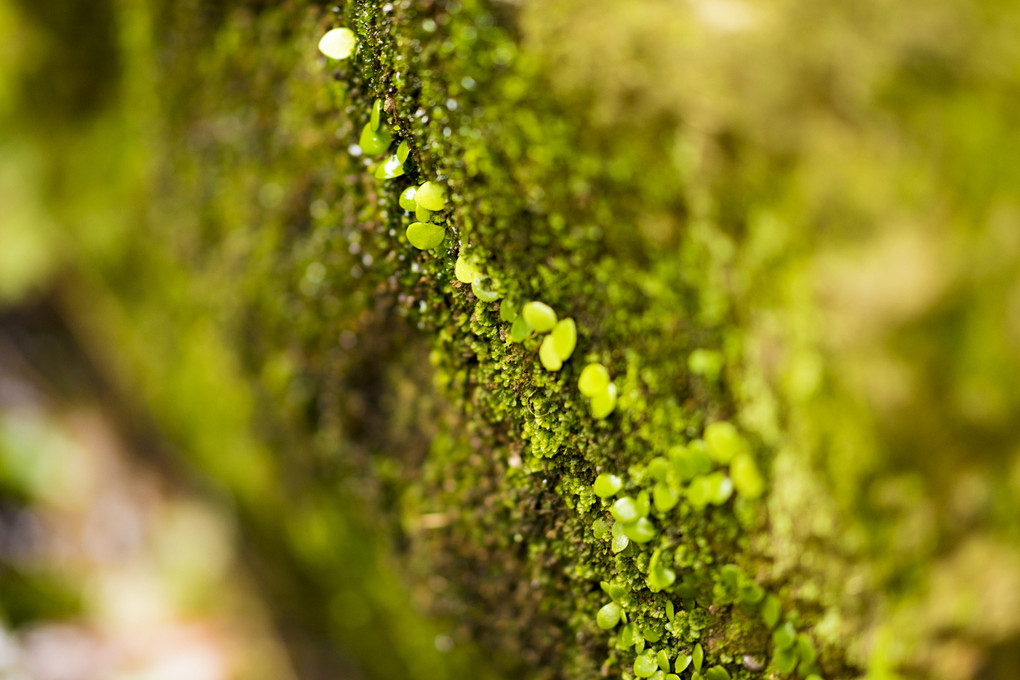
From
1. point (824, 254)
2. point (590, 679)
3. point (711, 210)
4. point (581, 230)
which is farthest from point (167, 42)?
point (824, 254)

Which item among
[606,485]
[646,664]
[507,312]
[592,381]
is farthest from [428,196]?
[646,664]

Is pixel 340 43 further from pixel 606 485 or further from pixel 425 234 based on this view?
pixel 606 485

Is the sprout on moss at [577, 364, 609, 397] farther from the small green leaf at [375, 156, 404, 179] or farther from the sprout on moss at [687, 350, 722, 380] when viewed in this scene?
the small green leaf at [375, 156, 404, 179]

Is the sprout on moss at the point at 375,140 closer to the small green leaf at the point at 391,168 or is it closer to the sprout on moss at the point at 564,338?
the small green leaf at the point at 391,168

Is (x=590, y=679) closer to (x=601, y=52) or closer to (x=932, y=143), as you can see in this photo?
(x=601, y=52)

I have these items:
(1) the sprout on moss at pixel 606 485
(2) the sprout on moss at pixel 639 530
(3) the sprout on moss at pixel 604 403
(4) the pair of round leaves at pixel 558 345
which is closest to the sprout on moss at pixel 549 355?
(4) the pair of round leaves at pixel 558 345

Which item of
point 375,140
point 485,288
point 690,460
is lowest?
point 690,460
